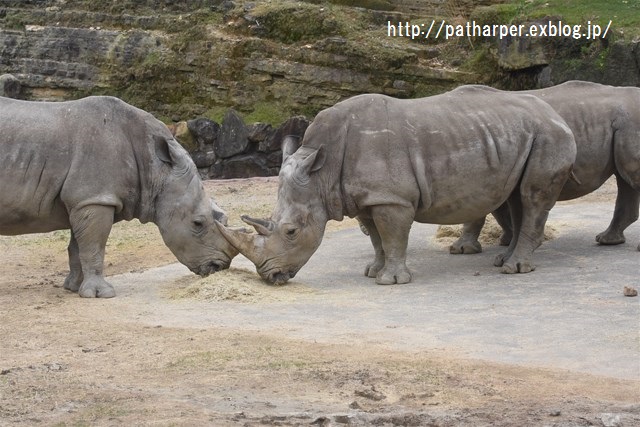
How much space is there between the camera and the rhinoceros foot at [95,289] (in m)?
12.0

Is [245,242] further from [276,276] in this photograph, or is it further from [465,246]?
[465,246]

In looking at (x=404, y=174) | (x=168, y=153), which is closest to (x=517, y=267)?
(x=404, y=174)

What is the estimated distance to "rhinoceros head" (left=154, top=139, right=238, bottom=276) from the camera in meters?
A: 12.4

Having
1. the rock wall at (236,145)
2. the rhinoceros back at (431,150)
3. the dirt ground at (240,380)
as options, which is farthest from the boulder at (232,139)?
the dirt ground at (240,380)

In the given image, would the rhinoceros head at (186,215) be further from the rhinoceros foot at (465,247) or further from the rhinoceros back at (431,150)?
the rhinoceros foot at (465,247)

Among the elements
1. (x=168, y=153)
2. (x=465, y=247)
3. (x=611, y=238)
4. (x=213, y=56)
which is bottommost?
(x=213, y=56)

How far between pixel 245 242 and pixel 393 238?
1568 mm

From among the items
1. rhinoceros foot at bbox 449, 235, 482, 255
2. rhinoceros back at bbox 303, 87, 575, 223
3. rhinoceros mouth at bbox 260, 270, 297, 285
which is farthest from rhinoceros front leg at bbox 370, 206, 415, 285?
rhinoceros foot at bbox 449, 235, 482, 255

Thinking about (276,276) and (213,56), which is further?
(213,56)

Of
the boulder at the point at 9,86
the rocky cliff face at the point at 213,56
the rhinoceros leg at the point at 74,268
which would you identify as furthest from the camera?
the boulder at the point at 9,86

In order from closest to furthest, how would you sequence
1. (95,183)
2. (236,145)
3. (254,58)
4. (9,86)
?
(95,183) → (236,145) → (254,58) → (9,86)

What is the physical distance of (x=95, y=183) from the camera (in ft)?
39.0

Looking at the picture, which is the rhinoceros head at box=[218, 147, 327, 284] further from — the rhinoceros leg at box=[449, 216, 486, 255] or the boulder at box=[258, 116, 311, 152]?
the boulder at box=[258, 116, 311, 152]

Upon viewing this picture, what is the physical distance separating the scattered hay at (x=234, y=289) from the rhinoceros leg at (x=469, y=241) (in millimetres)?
2746
